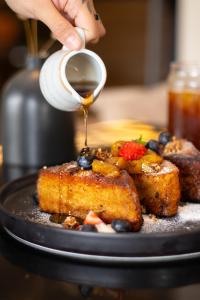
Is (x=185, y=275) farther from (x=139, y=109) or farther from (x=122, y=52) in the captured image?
(x=122, y=52)

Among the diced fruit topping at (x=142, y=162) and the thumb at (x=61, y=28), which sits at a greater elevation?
the thumb at (x=61, y=28)

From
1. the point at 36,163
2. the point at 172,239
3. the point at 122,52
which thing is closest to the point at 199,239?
the point at 172,239

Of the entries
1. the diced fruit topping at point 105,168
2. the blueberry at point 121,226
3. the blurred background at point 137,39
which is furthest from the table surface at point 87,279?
the blurred background at point 137,39

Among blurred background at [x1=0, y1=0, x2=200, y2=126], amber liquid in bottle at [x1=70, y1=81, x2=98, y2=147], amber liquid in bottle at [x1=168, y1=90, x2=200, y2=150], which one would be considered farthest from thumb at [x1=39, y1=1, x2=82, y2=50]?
blurred background at [x1=0, y1=0, x2=200, y2=126]

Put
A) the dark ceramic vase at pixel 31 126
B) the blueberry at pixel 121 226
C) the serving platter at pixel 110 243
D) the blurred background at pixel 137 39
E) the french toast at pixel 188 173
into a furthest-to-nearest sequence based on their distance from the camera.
Answer: the blurred background at pixel 137 39, the dark ceramic vase at pixel 31 126, the french toast at pixel 188 173, the blueberry at pixel 121 226, the serving platter at pixel 110 243

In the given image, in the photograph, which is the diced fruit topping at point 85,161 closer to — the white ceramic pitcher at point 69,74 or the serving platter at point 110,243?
the white ceramic pitcher at point 69,74

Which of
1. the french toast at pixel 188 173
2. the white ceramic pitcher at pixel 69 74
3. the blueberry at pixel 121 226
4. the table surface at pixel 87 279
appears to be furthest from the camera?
the french toast at pixel 188 173

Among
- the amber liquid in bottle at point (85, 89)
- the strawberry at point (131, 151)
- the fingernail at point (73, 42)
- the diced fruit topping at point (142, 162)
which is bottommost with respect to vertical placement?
the diced fruit topping at point (142, 162)

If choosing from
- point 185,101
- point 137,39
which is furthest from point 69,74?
point 137,39
